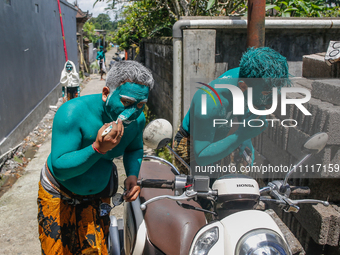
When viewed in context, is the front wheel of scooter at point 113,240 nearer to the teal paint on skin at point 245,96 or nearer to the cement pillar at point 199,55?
the teal paint on skin at point 245,96

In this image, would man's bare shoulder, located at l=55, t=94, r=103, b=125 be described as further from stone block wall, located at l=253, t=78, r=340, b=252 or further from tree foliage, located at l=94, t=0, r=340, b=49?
tree foliage, located at l=94, t=0, r=340, b=49

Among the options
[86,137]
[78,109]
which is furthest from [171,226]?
[78,109]

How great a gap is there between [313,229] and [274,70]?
1.18 metres

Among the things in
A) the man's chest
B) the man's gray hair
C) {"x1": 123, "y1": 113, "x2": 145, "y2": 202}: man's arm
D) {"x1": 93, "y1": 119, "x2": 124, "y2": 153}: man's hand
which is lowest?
{"x1": 123, "y1": 113, "x2": 145, "y2": 202}: man's arm

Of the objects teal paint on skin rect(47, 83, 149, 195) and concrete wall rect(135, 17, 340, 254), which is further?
concrete wall rect(135, 17, 340, 254)

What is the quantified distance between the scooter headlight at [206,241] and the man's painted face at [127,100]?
74 cm

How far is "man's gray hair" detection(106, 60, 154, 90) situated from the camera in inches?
68.9

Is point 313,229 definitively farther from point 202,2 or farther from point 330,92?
point 202,2

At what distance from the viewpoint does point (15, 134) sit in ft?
20.0

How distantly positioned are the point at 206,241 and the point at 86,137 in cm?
94

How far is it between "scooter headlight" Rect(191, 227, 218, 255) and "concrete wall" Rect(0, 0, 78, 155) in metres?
4.89

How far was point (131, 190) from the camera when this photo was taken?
194cm

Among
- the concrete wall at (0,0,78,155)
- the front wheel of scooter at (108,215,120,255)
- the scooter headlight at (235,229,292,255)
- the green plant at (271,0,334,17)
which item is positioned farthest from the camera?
the concrete wall at (0,0,78,155)

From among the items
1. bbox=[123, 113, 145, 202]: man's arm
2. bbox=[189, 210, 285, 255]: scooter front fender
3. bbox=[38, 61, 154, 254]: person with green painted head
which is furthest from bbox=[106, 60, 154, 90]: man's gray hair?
bbox=[189, 210, 285, 255]: scooter front fender
